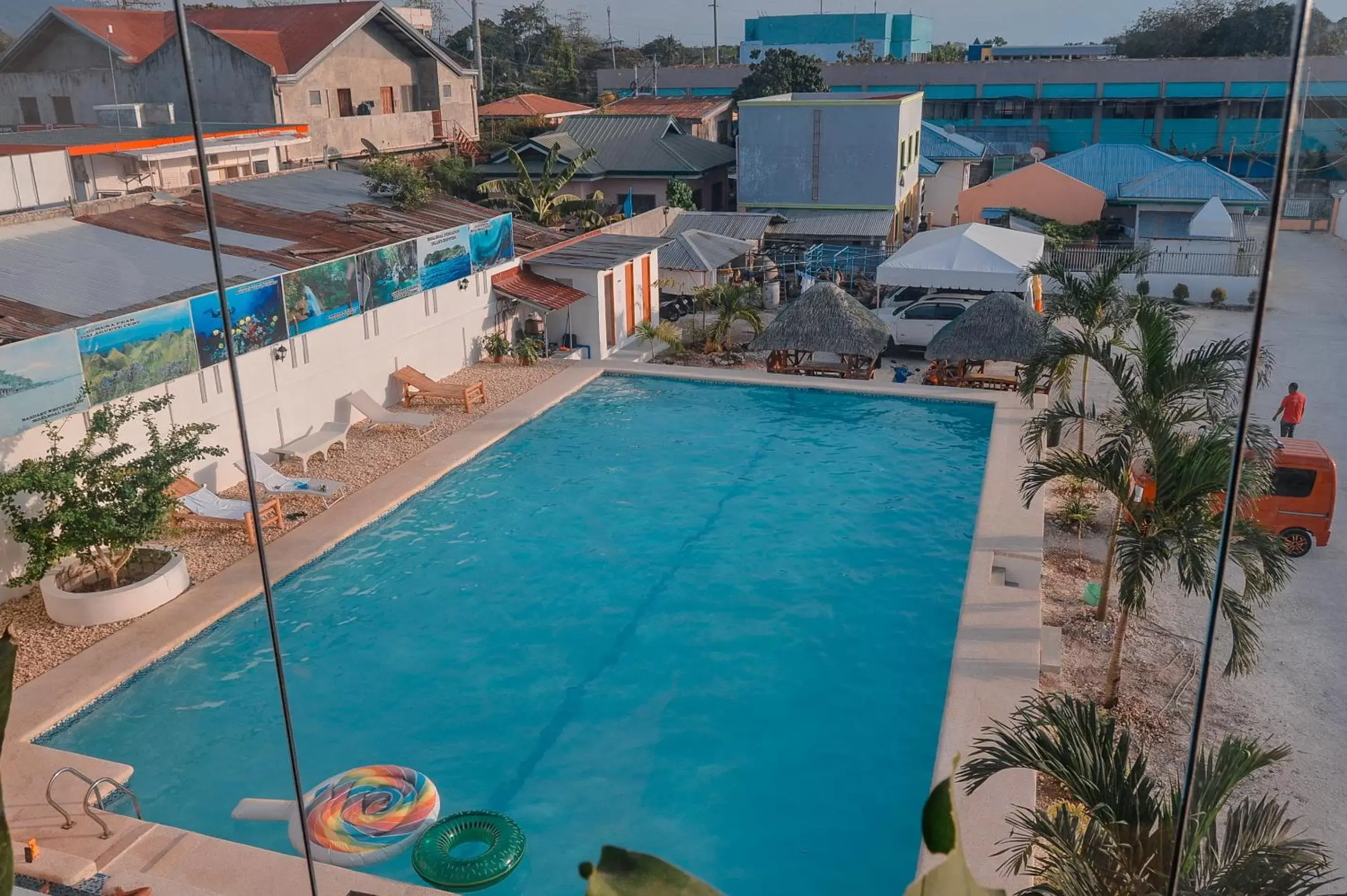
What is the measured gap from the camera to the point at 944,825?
1771mm

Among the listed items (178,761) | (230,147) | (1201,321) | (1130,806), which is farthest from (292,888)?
(1201,321)

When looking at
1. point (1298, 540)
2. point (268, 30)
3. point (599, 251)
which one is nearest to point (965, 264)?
point (599, 251)

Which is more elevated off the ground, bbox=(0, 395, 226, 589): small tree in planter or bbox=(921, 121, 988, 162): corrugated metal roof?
bbox=(921, 121, 988, 162): corrugated metal roof

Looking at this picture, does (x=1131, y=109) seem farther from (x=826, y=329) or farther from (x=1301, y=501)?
(x=1301, y=501)

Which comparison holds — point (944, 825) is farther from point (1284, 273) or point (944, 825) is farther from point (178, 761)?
point (1284, 273)

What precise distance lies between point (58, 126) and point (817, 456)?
104 ft

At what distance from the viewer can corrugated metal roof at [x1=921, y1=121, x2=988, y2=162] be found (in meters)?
45.6

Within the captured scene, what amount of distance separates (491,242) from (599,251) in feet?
9.78

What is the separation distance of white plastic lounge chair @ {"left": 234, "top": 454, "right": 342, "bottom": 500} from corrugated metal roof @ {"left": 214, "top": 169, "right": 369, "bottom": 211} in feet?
25.9

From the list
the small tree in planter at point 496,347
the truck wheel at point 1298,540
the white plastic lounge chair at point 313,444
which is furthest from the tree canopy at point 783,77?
the truck wheel at point 1298,540

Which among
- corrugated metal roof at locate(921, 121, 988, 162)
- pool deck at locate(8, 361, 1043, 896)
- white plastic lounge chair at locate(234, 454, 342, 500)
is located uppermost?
corrugated metal roof at locate(921, 121, 988, 162)

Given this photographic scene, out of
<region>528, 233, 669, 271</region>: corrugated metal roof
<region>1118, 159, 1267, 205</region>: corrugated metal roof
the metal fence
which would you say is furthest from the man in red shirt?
<region>1118, 159, 1267, 205</region>: corrugated metal roof

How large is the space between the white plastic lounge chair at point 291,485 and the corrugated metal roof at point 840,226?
66.9 ft

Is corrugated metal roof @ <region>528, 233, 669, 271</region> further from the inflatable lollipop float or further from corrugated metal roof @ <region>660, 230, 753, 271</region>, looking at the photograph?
the inflatable lollipop float
